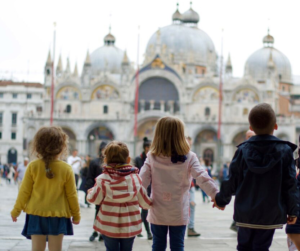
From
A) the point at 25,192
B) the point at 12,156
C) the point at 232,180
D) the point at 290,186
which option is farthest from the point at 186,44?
the point at 290,186

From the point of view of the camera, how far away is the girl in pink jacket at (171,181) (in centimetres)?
660

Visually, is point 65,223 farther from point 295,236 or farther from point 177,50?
point 177,50

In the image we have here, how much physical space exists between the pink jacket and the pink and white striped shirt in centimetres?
23

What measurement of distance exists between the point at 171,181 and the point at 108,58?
78.0 metres

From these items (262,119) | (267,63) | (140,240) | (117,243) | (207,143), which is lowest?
(140,240)

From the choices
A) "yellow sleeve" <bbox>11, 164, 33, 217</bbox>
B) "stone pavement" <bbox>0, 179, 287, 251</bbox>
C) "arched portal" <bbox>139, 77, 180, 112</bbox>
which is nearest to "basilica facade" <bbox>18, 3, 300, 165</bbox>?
"arched portal" <bbox>139, 77, 180, 112</bbox>

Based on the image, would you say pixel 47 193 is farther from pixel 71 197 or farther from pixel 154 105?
pixel 154 105

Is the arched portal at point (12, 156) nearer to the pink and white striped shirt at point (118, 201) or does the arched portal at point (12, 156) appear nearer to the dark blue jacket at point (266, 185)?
the pink and white striped shirt at point (118, 201)

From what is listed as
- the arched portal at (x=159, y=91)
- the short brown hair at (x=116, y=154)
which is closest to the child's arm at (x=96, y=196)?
the short brown hair at (x=116, y=154)

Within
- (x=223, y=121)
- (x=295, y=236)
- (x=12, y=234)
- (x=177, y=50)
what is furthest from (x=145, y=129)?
(x=295, y=236)

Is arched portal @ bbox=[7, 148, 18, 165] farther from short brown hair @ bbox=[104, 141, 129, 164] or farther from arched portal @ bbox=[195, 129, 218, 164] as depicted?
short brown hair @ bbox=[104, 141, 129, 164]

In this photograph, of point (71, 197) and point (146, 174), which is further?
point (146, 174)

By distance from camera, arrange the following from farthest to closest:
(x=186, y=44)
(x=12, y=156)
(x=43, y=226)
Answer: (x=186, y=44) → (x=12, y=156) → (x=43, y=226)

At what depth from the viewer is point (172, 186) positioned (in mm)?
6672
